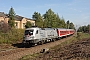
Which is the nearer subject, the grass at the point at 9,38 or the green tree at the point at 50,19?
the grass at the point at 9,38

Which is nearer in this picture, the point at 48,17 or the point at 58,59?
the point at 58,59

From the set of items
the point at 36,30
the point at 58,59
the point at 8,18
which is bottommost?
the point at 58,59

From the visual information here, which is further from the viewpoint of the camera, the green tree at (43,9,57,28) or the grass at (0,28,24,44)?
the green tree at (43,9,57,28)

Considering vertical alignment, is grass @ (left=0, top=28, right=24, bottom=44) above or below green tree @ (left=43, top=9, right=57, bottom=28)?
below

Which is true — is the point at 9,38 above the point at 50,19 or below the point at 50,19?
below

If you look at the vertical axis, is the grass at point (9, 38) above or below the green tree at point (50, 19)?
below

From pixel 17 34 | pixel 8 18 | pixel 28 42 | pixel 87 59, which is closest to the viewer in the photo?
pixel 87 59

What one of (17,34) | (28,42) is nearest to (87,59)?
(28,42)

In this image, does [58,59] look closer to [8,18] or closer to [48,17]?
[8,18]

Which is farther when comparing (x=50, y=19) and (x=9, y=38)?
(x=50, y=19)

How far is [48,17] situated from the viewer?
7788 centimetres

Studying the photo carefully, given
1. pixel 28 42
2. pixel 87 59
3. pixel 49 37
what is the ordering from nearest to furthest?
pixel 87 59
pixel 28 42
pixel 49 37

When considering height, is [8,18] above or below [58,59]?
above

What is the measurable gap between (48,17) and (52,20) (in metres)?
2.64
